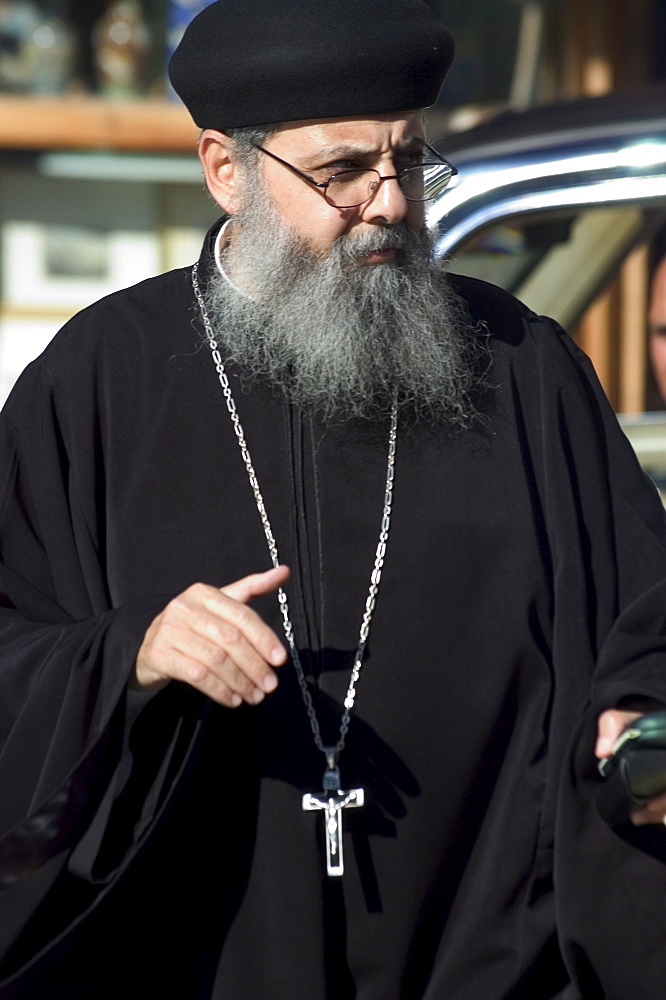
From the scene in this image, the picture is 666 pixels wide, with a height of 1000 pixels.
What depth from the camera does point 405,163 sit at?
86.8 inches

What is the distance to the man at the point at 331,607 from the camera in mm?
2008

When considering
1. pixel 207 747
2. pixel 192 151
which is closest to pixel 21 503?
pixel 207 747

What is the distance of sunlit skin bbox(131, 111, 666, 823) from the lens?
178cm

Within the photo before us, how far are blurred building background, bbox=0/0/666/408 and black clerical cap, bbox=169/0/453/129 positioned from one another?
20.3 ft

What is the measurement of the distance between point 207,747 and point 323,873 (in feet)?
0.82

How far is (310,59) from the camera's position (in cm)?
219

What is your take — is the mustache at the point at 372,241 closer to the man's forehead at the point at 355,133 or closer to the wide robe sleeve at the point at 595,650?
the man's forehead at the point at 355,133

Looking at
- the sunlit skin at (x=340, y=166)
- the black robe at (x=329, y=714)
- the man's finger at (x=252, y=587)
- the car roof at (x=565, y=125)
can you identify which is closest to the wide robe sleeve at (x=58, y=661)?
the black robe at (x=329, y=714)

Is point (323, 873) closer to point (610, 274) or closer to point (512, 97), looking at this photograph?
point (610, 274)

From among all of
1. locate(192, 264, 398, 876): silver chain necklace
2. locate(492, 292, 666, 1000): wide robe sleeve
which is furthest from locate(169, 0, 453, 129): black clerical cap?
locate(492, 292, 666, 1000): wide robe sleeve

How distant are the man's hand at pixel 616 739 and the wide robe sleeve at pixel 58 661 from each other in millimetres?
571

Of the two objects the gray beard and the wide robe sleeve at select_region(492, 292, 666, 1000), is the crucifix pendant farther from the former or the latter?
the gray beard

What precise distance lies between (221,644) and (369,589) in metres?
0.41

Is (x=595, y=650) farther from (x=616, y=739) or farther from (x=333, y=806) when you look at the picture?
(x=333, y=806)
